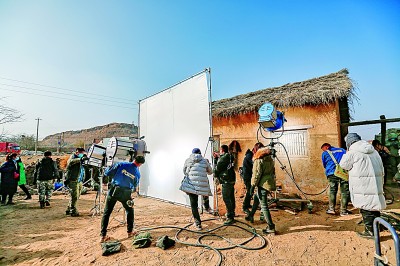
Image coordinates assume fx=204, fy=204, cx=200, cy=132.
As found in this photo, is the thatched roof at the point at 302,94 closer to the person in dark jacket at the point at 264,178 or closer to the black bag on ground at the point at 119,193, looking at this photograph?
the person in dark jacket at the point at 264,178

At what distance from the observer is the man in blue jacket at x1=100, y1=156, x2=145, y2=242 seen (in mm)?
4328

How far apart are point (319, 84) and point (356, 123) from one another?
1.95m

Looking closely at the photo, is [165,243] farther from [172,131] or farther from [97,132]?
[97,132]

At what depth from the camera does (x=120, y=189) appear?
435 cm

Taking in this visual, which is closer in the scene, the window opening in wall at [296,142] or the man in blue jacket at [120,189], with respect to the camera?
the man in blue jacket at [120,189]

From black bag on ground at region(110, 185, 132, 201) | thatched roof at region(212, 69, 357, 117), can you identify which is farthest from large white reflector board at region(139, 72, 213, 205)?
thatched roof at region(212, 69, 357, 117)

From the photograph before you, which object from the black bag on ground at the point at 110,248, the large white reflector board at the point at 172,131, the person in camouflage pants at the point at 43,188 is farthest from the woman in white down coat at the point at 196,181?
the person in camouflage pants at the point at 43,188

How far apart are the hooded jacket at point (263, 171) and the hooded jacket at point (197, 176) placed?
117cm

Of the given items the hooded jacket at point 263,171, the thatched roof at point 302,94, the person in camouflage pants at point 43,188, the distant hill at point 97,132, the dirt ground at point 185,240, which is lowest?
the dirt ground at point 185,240

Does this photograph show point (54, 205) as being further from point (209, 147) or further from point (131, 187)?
point (209, 147)

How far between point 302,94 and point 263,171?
463 centimetres

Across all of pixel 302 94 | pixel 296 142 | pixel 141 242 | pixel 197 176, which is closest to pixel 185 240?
pixel 141 242

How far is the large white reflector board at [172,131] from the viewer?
652 cm

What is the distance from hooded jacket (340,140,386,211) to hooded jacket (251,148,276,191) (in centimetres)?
145
